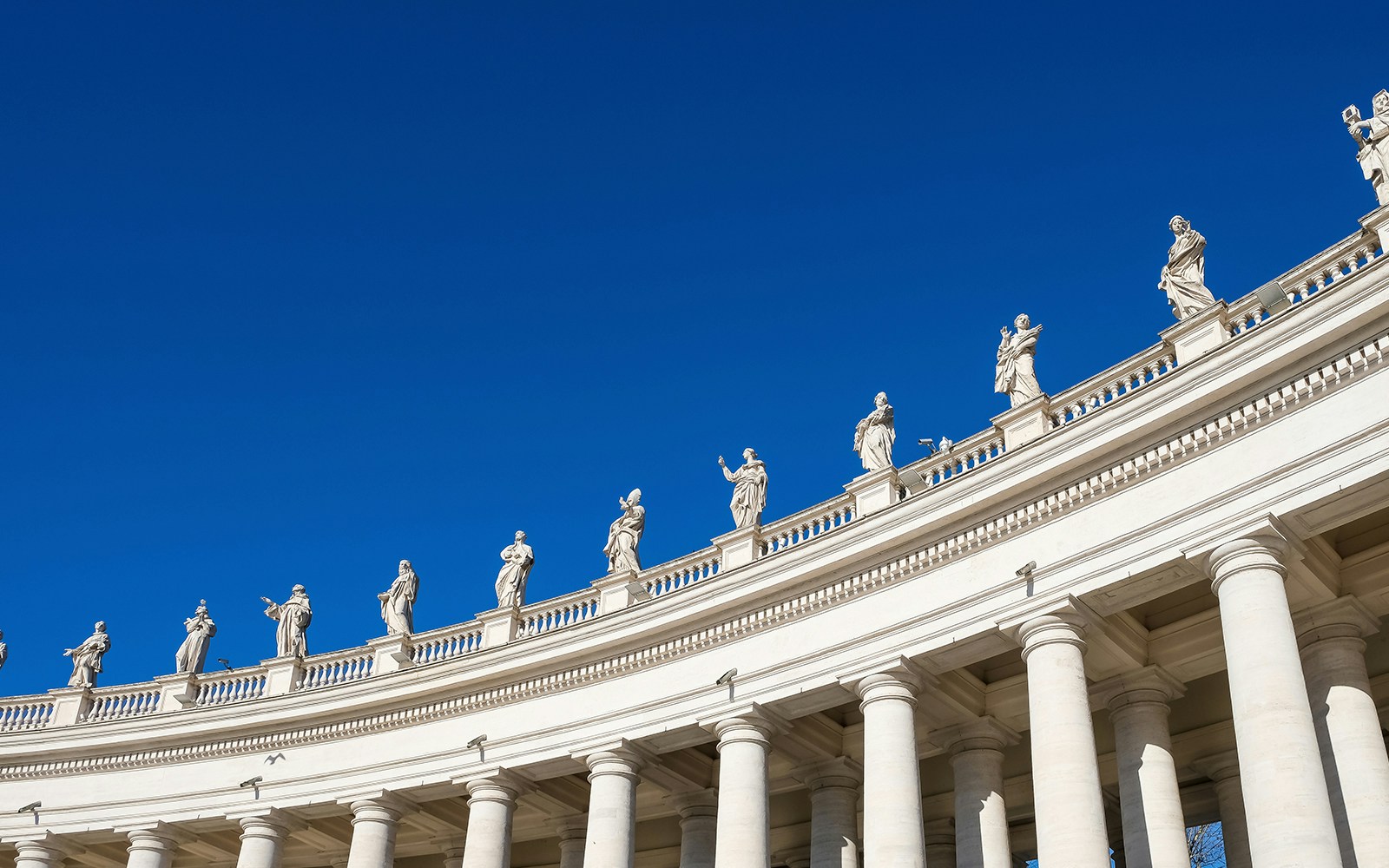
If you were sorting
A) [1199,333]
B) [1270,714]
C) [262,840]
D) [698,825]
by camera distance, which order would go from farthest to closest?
[262,840] < [698,825] < [1199,333] < [1270,714]

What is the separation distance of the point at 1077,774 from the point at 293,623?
40.3m

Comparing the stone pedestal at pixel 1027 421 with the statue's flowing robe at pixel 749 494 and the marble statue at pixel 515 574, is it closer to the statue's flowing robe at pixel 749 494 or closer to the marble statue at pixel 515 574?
the statue's flowing robe at pixel 749 494

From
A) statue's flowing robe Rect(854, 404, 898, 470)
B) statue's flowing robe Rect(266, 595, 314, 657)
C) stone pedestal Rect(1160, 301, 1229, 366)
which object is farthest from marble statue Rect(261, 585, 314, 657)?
stone pedestal Rect(1160, 301, 1229, 366)

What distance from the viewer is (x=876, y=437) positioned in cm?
4950

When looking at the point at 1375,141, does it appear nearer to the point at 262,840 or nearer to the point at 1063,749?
the point at 1063,749

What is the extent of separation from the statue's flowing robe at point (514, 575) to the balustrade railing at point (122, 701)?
18.8m

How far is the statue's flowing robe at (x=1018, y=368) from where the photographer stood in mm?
45969

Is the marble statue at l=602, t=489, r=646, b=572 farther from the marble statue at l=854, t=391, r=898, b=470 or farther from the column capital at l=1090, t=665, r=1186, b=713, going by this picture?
the column capital at l=1090, t=665, r=1186, b=713

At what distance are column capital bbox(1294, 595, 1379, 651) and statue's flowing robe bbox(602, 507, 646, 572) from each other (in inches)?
1002

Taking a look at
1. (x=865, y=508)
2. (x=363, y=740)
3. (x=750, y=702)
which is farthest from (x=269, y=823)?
(x=865, y=508)

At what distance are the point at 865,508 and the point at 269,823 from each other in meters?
29.4

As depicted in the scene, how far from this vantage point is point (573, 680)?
5216 cm

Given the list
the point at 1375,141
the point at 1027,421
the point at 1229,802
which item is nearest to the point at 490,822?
the point at 1027,421

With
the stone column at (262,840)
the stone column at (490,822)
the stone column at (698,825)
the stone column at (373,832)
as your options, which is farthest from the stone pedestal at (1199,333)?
the stone column at (262,840)
